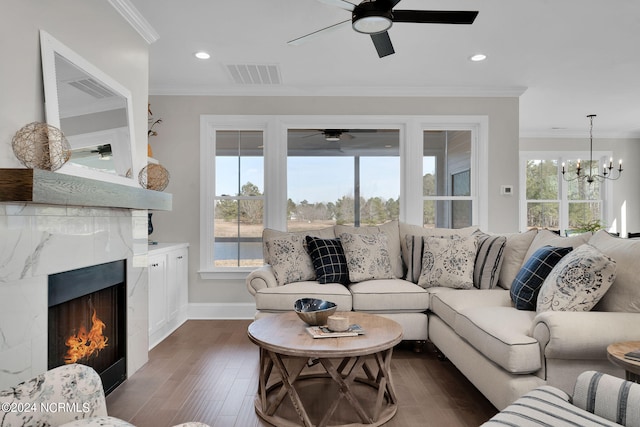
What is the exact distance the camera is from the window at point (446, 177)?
468 centimetres

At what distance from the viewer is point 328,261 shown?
→ 11.7ft

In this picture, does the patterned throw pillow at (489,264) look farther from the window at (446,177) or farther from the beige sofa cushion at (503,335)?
the window at (446,177)

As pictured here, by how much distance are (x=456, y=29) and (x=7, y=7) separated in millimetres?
2824

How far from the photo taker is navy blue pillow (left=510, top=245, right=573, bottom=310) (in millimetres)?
2494

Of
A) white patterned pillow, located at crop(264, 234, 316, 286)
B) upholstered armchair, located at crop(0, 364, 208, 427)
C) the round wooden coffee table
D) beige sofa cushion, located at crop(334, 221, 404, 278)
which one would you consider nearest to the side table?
the round wooden coffee table

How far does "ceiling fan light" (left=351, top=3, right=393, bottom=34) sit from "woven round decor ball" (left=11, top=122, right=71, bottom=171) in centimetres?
165

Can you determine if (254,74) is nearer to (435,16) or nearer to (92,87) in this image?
(92,87)

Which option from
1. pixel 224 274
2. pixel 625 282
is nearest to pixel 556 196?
pixel 625 282

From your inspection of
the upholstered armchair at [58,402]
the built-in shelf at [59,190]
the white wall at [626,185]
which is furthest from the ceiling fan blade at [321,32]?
the white wall at [626,185]

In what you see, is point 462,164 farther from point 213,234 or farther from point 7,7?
point 7,7

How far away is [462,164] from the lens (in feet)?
15.4

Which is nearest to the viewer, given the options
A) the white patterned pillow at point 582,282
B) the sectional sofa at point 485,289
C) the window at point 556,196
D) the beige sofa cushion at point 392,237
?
the sectional sofa at point 485,289

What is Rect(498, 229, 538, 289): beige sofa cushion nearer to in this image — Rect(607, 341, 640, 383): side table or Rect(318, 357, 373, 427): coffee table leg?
Rect(607, 341, 640, 383): side table

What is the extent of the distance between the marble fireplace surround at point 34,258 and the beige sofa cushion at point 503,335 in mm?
2259
